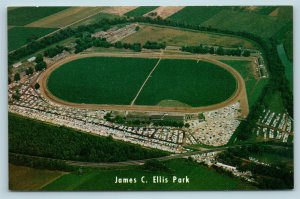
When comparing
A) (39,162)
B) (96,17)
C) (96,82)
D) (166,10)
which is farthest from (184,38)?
(39,162)

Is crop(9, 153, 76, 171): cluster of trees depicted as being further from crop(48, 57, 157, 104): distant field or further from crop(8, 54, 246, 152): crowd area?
crop(48, 57, 157, 104): distant field

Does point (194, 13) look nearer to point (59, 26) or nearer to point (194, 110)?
point (194, 110)

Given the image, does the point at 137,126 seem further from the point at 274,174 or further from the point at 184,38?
the point at 274,174

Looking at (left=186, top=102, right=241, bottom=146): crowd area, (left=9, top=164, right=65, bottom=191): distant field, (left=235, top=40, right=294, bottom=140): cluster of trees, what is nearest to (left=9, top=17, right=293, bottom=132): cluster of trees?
(left=235, top=40, right=294, bottom=140): cluster of trees

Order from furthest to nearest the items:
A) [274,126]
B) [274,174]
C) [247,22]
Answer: [247,22], [274,126], [274,174]

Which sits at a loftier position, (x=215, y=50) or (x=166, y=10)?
(x=166, y=10)

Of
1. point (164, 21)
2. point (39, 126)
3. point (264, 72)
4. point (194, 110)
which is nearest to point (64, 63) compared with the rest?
point (39, 126)

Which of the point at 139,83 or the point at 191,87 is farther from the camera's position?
the point at 139,83
